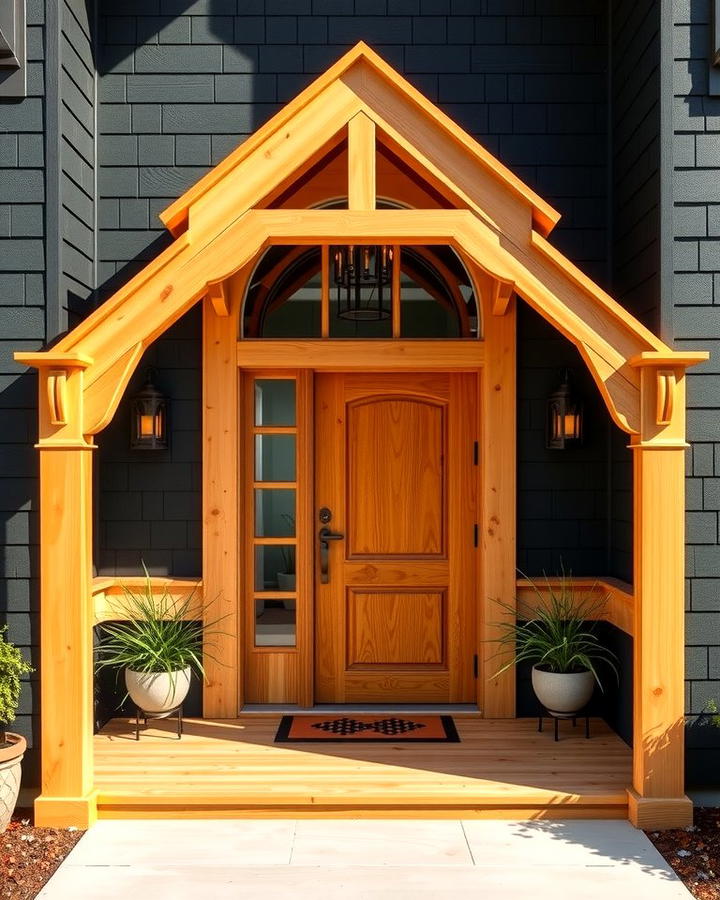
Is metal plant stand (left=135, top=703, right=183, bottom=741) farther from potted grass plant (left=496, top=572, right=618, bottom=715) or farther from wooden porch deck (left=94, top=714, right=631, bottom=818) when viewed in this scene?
potted grass plant (left=496, top=572, right=618, bottom=715)

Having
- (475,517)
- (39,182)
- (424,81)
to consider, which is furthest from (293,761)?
(424,81)

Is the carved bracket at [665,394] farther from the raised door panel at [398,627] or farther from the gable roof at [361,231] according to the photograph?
the raised door panel at [398,627]

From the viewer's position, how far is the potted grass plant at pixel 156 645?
4195mm

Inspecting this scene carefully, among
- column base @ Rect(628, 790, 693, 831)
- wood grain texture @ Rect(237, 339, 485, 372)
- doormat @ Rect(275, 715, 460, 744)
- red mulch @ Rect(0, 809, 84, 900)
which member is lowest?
red mulch @ Rect(0, 809, 84, 900)

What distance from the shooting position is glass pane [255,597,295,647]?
474 cm

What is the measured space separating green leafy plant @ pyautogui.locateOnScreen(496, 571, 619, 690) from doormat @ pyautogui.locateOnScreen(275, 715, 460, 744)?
1.43 feet

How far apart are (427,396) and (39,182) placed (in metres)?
2.22

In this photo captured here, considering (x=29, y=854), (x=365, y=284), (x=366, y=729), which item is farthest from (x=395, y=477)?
(x=29, y=854)

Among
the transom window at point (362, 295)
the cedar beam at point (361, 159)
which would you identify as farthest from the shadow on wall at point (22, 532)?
the cedar beam at point (361, 159)

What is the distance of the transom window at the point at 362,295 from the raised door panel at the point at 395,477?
448 mm

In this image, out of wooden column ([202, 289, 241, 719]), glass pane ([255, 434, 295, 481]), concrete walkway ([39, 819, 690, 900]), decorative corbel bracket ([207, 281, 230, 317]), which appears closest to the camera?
concrete walkway ([39, 819, 690, 900])

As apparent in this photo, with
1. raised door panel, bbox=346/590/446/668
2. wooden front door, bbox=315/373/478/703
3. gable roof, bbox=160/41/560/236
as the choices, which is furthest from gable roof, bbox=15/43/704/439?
raised door panel, bbox=346/590/446/668

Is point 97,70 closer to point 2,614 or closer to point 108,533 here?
point 108,533

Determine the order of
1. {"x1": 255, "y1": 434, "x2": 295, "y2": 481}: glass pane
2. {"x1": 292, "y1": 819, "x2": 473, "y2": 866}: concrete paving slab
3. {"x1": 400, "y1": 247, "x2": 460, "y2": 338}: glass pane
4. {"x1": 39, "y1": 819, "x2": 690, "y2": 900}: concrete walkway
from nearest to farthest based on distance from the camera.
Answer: {"x1": 39, "y1": 819, "x2": 690, "y2": 900}: concrete walkway < {"x1": 292, "y1": 819, "x2": 473, "y2": 866}: concrete paving slab < {"x1": 400, "y1": 247, "x2": 460, "y2": 338}: glass pane < {"x1": 255, "y1": 434, "x2": 295, "y2": 481}: glass pane
